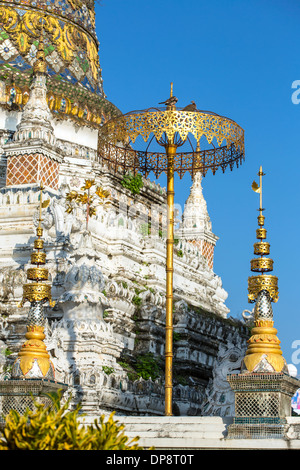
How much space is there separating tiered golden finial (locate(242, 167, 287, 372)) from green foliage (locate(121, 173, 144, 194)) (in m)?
19.1

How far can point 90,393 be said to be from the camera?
2212 centimetres

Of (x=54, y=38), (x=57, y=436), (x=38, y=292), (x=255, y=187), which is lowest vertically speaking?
(x=57, y=436)

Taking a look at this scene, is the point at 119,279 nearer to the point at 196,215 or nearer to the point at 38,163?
the point at 38,163

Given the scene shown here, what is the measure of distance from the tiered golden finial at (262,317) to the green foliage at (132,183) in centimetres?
1907

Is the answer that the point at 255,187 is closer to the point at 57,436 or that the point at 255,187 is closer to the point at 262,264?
the point at 262,264

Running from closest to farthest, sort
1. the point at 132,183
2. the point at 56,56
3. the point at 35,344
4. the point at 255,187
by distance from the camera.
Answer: the point at 255,187
the point at 35,344
the point at 132,183
the point at 56,56

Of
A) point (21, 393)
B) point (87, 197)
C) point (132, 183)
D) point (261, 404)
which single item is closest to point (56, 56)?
point (132, 183)

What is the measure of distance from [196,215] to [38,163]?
12742mm

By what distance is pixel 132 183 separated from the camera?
3694cm

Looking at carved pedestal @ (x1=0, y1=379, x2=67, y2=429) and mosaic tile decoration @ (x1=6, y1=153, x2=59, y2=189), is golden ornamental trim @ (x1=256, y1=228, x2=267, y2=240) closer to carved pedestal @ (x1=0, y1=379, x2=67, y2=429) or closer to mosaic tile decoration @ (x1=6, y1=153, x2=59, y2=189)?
carved pedestal @ (x1=0, y1=379, x2=67, y2=429)

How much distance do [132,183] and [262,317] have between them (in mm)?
20519

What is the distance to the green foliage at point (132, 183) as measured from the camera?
36.8 m
